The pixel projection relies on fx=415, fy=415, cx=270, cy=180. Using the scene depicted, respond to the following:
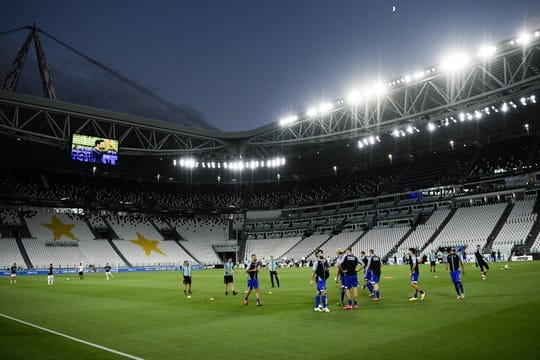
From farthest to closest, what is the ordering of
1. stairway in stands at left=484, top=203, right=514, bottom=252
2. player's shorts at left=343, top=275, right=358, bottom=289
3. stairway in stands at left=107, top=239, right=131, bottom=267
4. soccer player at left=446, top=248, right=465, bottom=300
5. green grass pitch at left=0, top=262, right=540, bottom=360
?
stairway in stands at left=107, top=239, right=131, bottom=267 < stairway in stands at left=484, top=203, right=514, bottom=252 < soccer player at left=446, top=248, right=465, bottom=300 < player's shorts at left=343, top=275, right=358, bottom=289 < green grass pitch at left=0, top=262, right=540, bottom=360

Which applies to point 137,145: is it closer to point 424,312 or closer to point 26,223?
point 26,223

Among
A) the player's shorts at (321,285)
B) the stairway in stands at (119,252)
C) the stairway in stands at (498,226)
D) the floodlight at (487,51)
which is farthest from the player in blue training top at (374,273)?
the stairway in stands at (119,252)

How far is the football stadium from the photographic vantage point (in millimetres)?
11562

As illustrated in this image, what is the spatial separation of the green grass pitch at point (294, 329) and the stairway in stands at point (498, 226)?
34353 millimetres

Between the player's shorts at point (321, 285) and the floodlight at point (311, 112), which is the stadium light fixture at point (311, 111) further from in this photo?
the player's shorts at point (321, 285)

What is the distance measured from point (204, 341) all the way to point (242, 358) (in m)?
2.24

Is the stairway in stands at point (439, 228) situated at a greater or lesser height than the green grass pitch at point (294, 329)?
greater

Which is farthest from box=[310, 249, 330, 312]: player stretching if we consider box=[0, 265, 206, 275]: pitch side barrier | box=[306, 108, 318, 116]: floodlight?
box=[0, 265, 206, 275]: pitch side barrier

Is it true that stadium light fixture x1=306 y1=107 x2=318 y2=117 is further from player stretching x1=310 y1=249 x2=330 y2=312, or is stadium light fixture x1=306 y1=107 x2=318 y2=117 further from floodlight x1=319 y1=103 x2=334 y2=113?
player stretching x1=310 y1=249 x2=330 y2=312

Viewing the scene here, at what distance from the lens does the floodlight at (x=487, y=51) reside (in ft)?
123

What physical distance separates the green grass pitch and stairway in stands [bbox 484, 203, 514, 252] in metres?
34.4

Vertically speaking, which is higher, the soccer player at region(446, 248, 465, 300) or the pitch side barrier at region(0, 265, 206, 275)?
the soccer player at region(446, 248, 465, 300)

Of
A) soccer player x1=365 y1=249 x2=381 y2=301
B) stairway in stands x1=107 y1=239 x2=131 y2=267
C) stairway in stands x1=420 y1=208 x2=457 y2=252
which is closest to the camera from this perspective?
soccer player x1=365 y1=249 x2=381 y2=301

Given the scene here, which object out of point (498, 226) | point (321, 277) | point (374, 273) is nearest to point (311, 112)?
Answer: point (498, 226)
